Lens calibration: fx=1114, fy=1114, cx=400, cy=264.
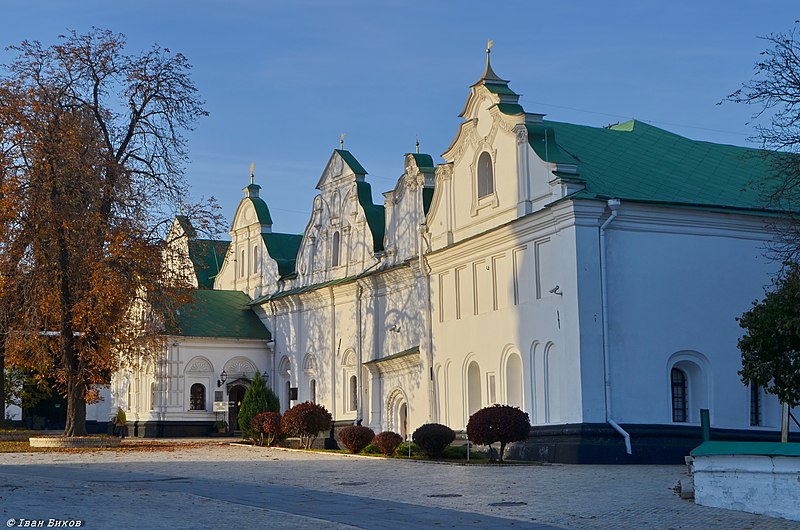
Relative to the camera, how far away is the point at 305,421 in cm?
3981

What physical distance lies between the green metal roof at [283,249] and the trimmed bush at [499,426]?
1139 inches

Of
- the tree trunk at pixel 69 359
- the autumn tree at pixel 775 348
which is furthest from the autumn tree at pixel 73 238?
the autumn tree at pixel 775 348

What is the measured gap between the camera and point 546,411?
1357 inches

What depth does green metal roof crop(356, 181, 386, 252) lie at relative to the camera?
49.3 meters

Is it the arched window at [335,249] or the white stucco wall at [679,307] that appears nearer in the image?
the white stucco wall at [679,307]

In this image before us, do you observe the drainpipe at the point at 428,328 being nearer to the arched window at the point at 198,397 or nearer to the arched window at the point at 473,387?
the arched window at the point at 473,387

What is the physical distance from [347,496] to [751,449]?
7311 millimetres

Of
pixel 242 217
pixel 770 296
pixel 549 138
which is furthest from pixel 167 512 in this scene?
pixel 242 217

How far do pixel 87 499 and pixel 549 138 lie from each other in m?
21.5

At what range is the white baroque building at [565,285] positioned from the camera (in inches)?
1302

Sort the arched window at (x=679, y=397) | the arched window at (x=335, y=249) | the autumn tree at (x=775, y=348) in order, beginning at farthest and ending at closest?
the arched window at (x=335, y=249) < the arched window at (x=679, y=397) < the autumn tree at (x=775, y=348)

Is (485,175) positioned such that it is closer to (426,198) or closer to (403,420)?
(426,198)

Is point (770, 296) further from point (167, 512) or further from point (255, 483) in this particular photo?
point (167, 512)

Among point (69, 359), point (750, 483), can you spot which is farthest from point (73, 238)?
point (750, 483)
